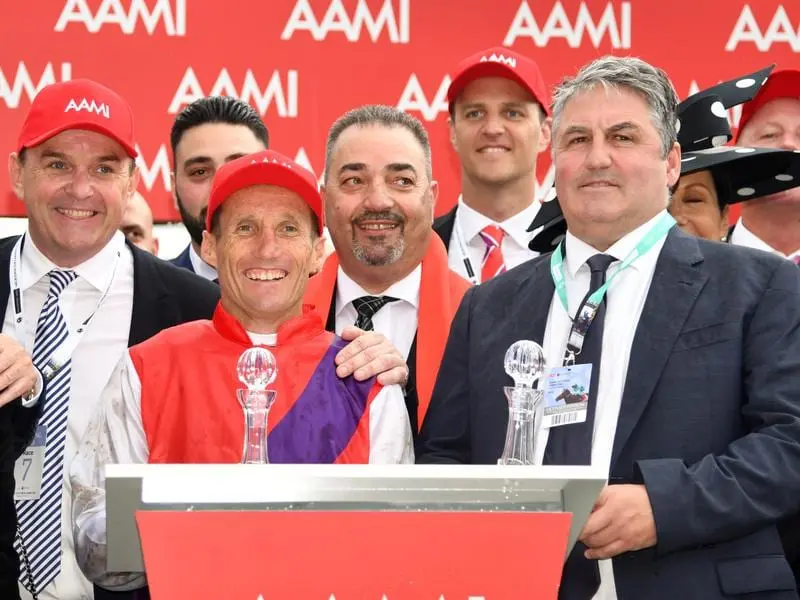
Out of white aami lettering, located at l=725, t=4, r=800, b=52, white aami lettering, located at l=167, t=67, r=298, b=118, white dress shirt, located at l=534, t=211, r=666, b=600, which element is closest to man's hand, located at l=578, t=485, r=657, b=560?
white dress shirt, located at l=534, t=211, r=666, b=600

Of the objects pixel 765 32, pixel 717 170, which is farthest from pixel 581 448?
pixel 765 32

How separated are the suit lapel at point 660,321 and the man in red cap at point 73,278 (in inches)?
50.1

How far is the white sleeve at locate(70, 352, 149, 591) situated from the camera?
2.21m

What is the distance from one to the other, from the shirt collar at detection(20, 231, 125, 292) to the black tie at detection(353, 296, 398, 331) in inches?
26.6

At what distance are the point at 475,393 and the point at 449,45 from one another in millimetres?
2382

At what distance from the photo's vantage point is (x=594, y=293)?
99.3 inches

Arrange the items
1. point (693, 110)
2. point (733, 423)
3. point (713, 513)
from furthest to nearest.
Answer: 1. point (693, 110)
2. point (733, 423)
3. point (713, 513)

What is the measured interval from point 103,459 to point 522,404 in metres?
0.91

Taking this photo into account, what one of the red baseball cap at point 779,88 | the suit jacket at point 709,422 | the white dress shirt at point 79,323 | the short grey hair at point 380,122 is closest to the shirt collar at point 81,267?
the white dress shirt at point 79,323

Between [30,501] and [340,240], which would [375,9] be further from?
[30,501]

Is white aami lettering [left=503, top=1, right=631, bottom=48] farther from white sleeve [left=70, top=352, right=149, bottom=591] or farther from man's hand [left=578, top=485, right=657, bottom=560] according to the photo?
man's hand [left=578, top=485, right=657, bottom=560]

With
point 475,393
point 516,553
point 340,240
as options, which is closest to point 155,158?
point 340,240

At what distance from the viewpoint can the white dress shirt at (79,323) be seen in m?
2.85

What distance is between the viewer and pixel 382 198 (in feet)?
10.8
